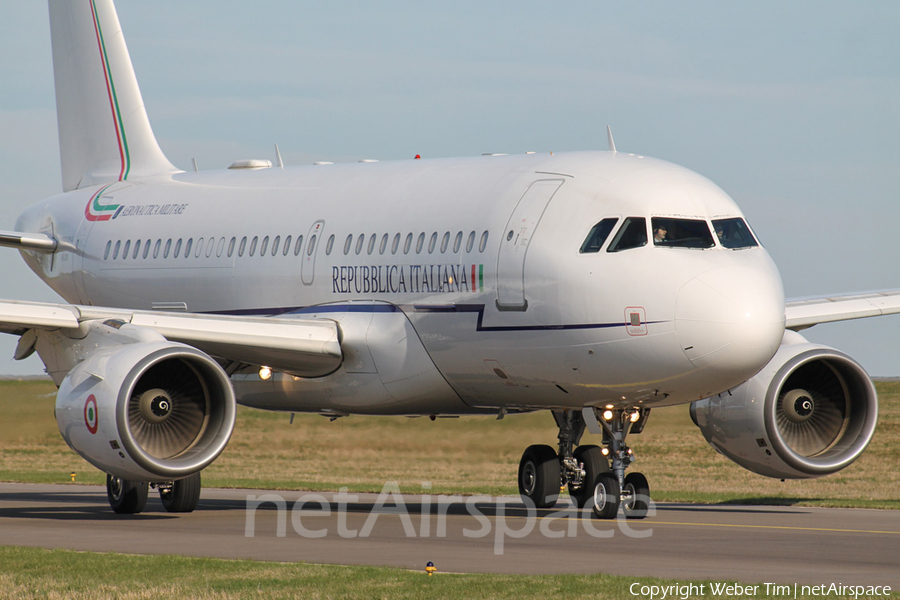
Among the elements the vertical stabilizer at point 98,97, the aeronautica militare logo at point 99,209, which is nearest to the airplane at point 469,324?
the aeronautica militare logo at point 99,209

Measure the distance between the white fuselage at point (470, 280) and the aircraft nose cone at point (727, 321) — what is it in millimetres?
22

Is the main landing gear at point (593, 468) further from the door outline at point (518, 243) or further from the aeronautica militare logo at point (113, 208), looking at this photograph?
the aeronautica militare logo at point (113, 208)

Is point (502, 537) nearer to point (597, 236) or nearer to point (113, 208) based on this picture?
point (597, 236)

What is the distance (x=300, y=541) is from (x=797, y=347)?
335 inches

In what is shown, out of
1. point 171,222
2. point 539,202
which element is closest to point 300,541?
point 539,202

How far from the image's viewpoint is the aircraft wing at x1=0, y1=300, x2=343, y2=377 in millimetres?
18906

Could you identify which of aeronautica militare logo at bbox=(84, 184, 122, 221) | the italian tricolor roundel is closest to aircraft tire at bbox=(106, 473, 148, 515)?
the italian tricolor roundel

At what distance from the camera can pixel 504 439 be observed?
24922 mm

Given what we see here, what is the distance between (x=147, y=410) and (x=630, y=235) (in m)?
6.65

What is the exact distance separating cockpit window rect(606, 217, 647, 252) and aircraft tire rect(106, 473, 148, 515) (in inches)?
305

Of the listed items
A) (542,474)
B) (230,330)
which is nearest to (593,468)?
(542,474)

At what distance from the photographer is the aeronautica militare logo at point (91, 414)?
1759 centimetres

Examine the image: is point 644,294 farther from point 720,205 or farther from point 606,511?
point 606,511

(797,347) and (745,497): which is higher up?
(797,347)
